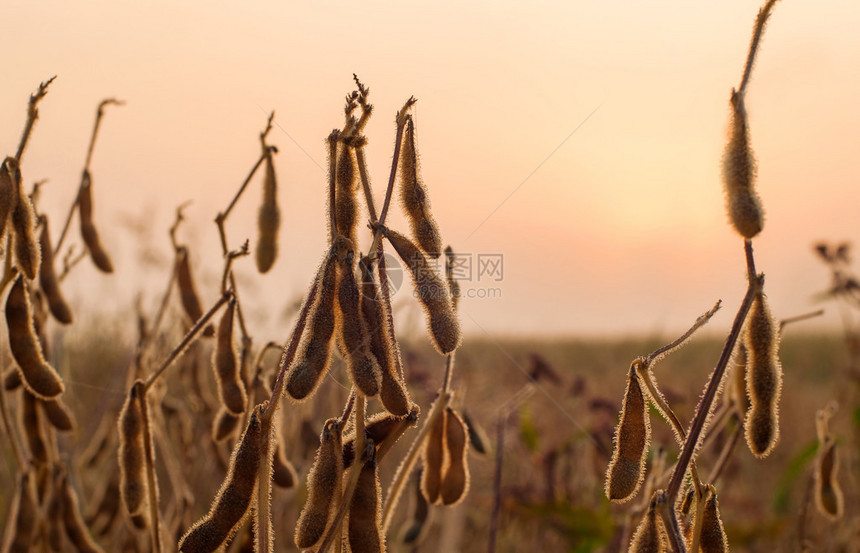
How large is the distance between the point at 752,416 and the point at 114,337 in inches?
213

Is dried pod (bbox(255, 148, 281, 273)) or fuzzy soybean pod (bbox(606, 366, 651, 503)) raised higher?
dried pod (bbox(255, 148, 281, 273))

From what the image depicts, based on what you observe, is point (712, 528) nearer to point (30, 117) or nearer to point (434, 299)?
point (434, 299)

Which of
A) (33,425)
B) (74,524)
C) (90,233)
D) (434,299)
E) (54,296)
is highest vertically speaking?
(90,233)

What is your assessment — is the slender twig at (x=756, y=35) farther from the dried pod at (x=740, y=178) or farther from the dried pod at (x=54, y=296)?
the dried pod at (x=54, y=296)

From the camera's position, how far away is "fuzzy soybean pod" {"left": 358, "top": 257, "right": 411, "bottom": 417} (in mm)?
1426

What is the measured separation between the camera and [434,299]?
151 cm

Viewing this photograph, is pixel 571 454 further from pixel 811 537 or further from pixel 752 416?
pixel 752 416

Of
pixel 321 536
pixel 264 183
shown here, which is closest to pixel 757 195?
pixel 321 536

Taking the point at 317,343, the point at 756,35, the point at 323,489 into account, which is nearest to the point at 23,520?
Result: the point at 323,489

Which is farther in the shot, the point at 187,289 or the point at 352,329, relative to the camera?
the point at 187,289

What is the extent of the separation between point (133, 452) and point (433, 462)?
746 mm

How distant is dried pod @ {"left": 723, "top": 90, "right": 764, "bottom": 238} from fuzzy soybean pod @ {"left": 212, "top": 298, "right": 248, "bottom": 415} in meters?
1.20

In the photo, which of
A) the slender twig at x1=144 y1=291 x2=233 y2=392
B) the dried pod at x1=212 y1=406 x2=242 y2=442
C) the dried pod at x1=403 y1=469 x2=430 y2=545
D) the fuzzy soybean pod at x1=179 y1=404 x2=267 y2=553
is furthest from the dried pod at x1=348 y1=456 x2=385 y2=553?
the dried pod at x1=403 y1=469 x2=430 y2=545

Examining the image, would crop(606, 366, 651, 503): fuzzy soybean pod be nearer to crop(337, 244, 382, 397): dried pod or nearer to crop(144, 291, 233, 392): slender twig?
crop(337, 244, 382, 397): dried pod
